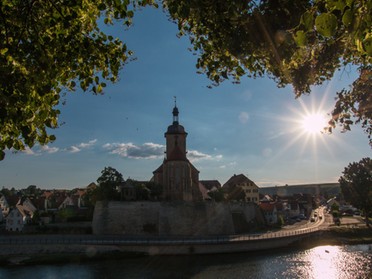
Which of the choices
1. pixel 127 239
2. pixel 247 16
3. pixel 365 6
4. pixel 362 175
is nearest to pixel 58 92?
pixel 247 16

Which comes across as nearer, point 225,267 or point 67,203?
point 225,267

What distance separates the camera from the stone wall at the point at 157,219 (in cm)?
3969

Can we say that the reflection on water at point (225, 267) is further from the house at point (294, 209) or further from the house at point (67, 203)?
the house at point (294, 209)

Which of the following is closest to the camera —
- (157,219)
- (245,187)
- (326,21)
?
(326,21)

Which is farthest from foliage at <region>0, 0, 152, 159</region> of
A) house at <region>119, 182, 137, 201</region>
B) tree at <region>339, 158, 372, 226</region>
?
tree at <region>339, 158, 372, 226</region>

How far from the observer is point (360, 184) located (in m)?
47.3

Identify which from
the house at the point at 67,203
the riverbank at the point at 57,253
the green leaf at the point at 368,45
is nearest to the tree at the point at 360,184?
the riverbank at the point at 57,253

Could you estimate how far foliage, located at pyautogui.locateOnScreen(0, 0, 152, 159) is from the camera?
165 inches

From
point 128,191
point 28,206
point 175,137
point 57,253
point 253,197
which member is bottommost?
point 57,253

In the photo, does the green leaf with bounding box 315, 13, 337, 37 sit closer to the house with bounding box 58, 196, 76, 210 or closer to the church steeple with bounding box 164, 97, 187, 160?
the church steeple with bounding box 164, 97, 187, 160

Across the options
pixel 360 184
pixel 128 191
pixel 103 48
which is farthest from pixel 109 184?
pixel 103 48

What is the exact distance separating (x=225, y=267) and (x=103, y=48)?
2472cm

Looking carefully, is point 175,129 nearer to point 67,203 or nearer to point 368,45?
point 67,203

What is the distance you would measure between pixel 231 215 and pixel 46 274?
22875 millimetres
